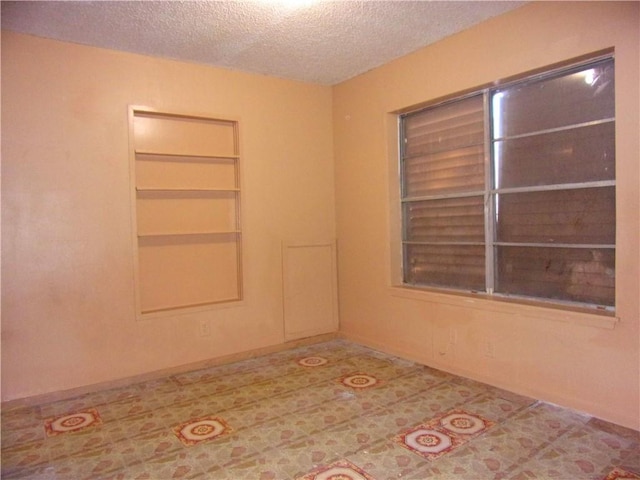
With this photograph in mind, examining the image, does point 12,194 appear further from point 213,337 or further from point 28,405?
point 213,337

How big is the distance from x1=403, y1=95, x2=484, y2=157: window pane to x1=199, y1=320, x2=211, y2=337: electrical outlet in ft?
7.05

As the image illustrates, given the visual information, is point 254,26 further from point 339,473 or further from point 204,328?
point 339,473

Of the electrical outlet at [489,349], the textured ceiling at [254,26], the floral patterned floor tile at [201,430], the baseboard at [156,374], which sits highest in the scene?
the textured ceiling at [254,26]

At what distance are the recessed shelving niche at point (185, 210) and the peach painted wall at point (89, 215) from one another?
96mm

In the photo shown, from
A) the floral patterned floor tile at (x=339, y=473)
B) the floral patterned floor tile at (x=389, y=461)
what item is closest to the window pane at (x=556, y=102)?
the floral patterned floor tile at (x=389, y=461)

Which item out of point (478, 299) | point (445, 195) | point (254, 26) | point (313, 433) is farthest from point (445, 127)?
point (313, 433)

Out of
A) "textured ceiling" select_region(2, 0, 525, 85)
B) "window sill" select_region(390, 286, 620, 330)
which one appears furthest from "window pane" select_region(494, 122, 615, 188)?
"textured ceiling" select_region(2, 0, 525, 85)

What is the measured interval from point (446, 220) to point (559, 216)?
88cm

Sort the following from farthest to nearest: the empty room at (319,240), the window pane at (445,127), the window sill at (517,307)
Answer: the window pane at (445,127), the window sill at (517,307), the empty room at (319,240)

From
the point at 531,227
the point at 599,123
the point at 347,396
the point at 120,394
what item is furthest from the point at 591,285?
the point at 120,394

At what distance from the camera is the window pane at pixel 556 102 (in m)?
2.57

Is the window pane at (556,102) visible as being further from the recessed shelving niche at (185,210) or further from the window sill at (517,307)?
the recessed shelving niche at (185,210)

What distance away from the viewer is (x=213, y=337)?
3.68 m

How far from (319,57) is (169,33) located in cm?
113
